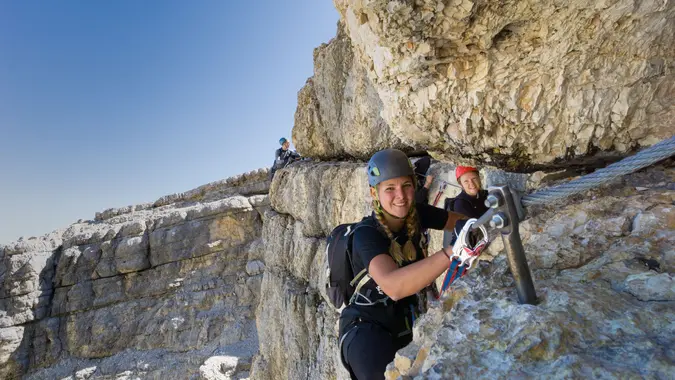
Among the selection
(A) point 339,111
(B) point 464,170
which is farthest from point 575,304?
(A) point 339,111

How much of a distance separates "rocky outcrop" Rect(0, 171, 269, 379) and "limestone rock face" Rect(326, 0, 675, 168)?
76.6 feet

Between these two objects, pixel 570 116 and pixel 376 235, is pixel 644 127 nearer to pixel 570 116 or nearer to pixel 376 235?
pixel 570 116

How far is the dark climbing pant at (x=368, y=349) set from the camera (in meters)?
2.86

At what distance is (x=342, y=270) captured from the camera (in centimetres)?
308

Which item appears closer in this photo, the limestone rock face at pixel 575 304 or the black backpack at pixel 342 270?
the limestone rock face at pixel 575 304

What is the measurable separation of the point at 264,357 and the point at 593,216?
34.4 feet

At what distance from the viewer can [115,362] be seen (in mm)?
23359

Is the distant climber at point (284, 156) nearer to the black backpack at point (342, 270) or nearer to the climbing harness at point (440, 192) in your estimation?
the climbing harness at point (440, 192)

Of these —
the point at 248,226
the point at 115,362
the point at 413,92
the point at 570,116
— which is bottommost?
the point at 115,362

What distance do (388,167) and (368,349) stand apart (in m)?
1.65

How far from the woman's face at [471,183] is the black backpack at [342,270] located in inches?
69.7

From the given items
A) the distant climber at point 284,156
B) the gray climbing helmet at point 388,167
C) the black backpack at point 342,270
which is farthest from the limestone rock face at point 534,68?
the distant climber at point 284,156

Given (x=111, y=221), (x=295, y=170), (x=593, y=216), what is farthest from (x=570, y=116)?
(x=111, y=221)

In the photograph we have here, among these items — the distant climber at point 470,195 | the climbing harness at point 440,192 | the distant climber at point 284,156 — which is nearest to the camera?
the distant climber at point 470,195
